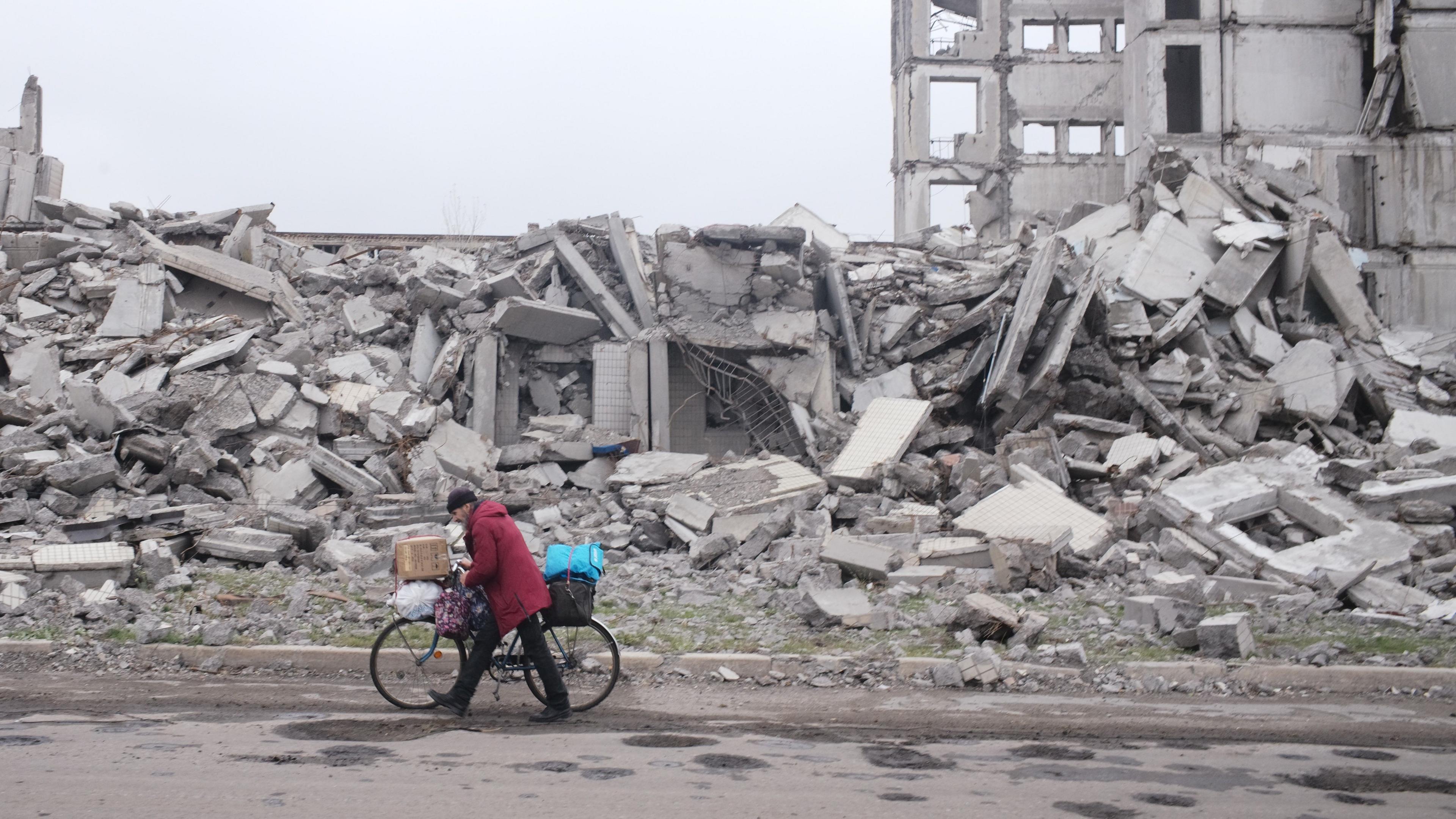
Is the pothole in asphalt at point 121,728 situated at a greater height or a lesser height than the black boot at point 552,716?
greater

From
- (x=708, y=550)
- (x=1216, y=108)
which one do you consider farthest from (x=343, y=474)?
(x=1216, y=108)

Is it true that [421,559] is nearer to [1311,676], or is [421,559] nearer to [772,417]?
[1311,676]

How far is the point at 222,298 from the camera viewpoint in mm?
14430

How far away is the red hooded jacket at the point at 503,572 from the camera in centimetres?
521

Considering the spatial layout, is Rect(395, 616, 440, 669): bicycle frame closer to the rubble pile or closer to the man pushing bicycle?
the man pushing bicycle

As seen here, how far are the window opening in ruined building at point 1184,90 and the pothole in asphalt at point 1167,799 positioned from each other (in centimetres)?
2702

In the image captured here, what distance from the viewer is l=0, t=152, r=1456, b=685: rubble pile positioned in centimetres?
788

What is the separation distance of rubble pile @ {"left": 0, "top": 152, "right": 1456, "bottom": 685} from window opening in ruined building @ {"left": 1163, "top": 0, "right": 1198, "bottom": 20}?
1479cm

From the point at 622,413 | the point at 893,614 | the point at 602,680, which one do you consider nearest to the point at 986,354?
the point at 622,413

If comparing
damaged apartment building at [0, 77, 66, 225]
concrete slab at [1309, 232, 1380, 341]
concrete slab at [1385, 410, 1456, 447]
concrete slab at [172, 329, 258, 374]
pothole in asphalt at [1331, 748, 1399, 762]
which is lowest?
pothole in asphalt at [1331, 748, 1399, 762]

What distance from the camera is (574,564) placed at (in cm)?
554

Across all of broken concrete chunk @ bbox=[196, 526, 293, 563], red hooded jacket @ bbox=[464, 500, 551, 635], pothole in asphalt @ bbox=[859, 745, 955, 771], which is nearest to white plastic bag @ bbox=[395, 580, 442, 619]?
red hooded jacket @ bbox=[464, 500, 551, 635]

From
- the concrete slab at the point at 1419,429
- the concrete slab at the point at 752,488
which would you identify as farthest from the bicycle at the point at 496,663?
the concrete slab at the point at 1419,429

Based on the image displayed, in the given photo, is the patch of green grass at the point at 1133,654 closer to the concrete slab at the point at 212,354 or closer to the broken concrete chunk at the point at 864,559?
the broken concrete chunk at the point at 864,559
